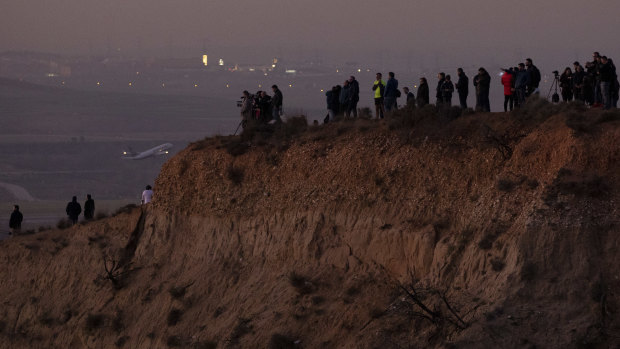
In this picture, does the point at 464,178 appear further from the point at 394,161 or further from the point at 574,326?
the point at 574,326

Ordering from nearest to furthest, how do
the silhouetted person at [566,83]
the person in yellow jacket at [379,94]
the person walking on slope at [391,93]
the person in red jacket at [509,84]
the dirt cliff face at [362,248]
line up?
the dirt cliff face at [362,248] → the silhouetted person at [566,83] → the person in red jacket at [509,84] → the person walking on slope at [391,93] → the person in yellow jacket at [379,94]

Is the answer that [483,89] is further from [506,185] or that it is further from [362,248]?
[362,248]

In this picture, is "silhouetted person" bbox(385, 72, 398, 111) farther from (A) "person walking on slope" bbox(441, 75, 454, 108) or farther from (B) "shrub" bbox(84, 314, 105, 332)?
(B) "shrub" bbox(84, 314, 105, 332)

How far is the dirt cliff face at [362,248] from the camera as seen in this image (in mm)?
19641

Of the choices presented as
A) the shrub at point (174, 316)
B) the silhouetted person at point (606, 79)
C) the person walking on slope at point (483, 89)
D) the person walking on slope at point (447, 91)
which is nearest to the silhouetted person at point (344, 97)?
the person walking on slope at point (447, 91)

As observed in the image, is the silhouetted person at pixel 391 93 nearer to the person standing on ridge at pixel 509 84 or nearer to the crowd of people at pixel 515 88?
the crowd of people at pixel 515 88

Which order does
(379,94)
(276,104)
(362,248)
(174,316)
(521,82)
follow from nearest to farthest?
Answer: (362,248)
(174,316)
(521,82)
(379,94)
(276,104)

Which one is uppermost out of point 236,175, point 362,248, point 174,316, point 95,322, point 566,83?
point 566,83

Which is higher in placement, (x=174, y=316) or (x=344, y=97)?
(x=344, y=97)

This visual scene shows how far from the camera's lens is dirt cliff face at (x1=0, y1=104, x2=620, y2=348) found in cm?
1964

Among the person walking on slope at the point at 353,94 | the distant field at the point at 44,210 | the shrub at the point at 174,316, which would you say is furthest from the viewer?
the distant field at the point at 44,210

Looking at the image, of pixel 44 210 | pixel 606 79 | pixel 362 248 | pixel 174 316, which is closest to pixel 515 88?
pixel 606 79

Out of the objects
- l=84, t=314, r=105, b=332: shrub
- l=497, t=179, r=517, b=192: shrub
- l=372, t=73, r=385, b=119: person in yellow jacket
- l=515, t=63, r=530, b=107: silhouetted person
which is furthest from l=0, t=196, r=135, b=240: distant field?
l=497, t=179, r=517, b=192: shrub

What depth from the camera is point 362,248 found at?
77.8ft
